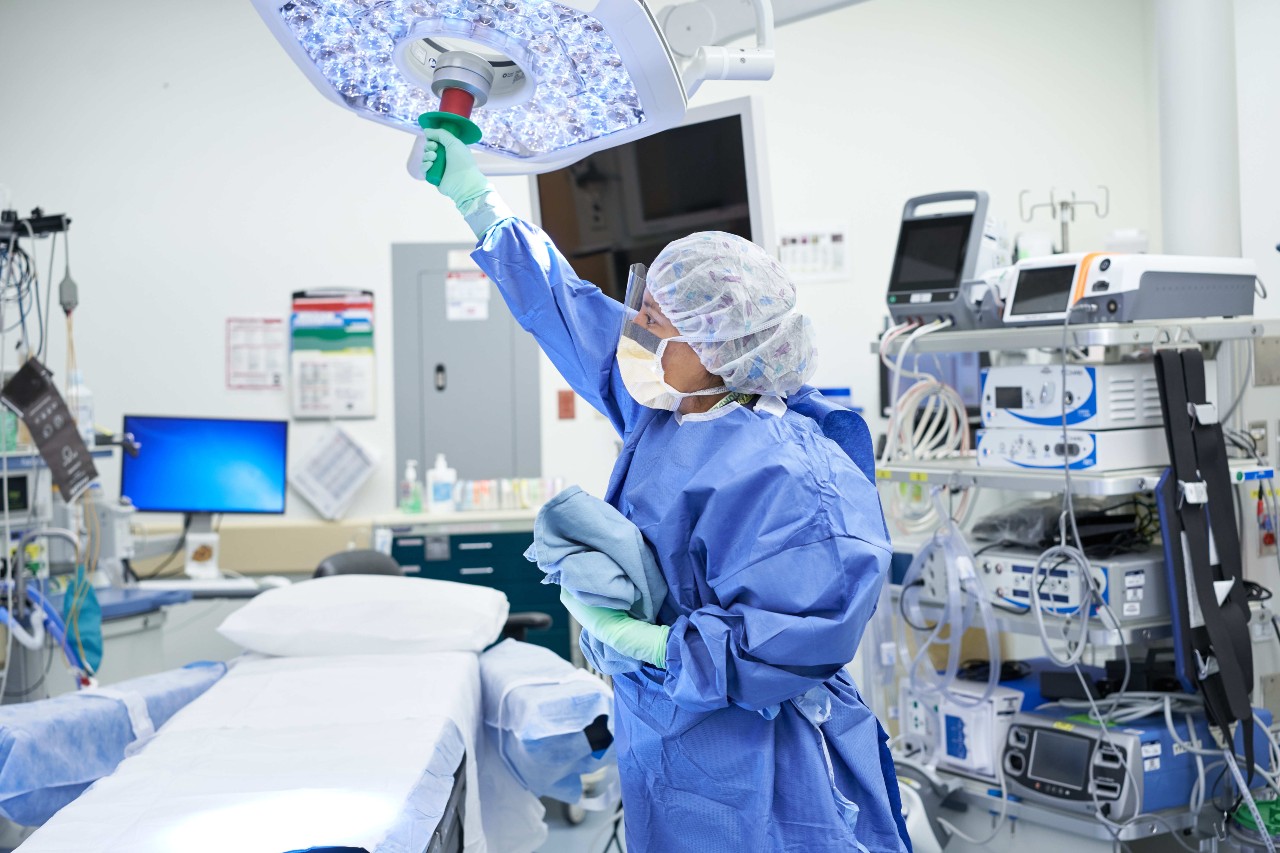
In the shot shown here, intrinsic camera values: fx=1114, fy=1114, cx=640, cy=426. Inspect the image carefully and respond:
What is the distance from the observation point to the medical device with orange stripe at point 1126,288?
257 centimetres

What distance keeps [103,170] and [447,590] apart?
3373 mm

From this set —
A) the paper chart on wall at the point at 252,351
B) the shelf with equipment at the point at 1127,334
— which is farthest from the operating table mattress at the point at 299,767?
the paper chart on wall at the point at 252,351

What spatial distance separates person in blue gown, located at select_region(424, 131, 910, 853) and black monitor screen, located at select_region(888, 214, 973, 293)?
4.71 ft

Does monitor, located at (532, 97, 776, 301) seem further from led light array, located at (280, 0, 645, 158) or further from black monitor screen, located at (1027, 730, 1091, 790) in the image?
black monitor screen, located at (1027, 730, 1091, 790)

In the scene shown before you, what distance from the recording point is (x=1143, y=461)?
2.64 metres

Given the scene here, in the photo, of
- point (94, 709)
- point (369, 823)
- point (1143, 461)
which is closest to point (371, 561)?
point (94, 709)

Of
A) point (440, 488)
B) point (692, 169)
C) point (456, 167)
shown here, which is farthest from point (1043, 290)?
point (440, 488)

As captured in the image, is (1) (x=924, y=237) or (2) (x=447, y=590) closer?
(2) (x=447, y=590)

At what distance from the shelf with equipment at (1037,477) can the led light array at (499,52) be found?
64.9 inches

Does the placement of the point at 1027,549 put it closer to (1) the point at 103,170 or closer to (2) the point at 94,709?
(2) the point at 94,709

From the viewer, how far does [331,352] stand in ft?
16.6

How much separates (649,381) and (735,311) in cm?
16

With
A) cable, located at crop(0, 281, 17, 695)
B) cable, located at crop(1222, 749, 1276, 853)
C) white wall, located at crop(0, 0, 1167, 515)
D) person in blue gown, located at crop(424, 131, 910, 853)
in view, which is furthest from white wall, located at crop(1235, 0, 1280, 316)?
cable, located at crop(0, 281, 17, 695)

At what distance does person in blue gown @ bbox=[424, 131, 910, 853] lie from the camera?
1415mm
